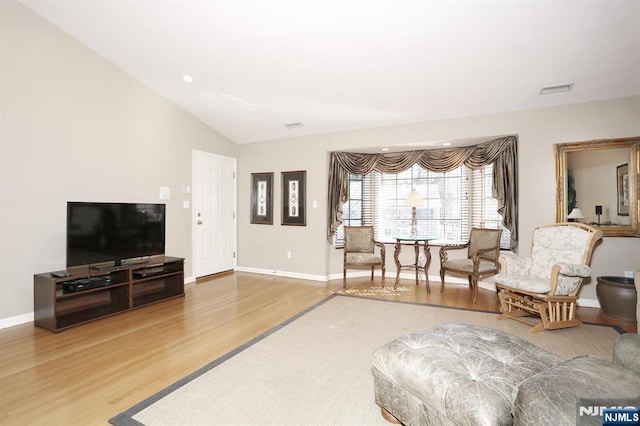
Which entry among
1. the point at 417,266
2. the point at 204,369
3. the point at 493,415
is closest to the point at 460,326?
the point at 493,415

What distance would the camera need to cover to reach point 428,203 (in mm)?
5812

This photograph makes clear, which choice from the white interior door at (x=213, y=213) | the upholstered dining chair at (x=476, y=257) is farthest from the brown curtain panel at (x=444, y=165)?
the white interior door at (x=213, y=213)

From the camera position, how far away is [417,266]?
5.21 meters

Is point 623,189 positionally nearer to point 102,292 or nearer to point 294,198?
point 294,198

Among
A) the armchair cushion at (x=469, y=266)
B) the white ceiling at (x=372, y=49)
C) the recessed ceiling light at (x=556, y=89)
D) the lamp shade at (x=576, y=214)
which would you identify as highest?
the white ceiling at (x=372, y=49)

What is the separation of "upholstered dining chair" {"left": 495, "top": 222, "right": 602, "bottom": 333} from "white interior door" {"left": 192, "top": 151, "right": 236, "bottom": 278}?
4.44 m

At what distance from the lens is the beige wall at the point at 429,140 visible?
4012 millimetres

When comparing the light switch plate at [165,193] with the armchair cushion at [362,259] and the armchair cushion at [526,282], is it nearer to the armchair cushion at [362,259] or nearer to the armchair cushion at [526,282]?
the armchair cushion at [362,259]

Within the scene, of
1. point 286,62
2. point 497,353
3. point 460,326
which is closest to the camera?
point 497,353

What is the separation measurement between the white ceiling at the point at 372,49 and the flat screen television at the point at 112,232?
→ 1844 millimetres

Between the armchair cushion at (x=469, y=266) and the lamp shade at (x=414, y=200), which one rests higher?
the lamp shade at (x=414, y=200)

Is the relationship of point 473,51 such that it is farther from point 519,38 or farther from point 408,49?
point 408,49

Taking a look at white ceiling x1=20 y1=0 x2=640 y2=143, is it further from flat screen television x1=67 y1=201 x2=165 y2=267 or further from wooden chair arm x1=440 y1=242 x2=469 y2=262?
wooden chair arm x1=440 y1=242 x2=469 y2=262

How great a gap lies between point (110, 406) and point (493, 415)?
2.14m
